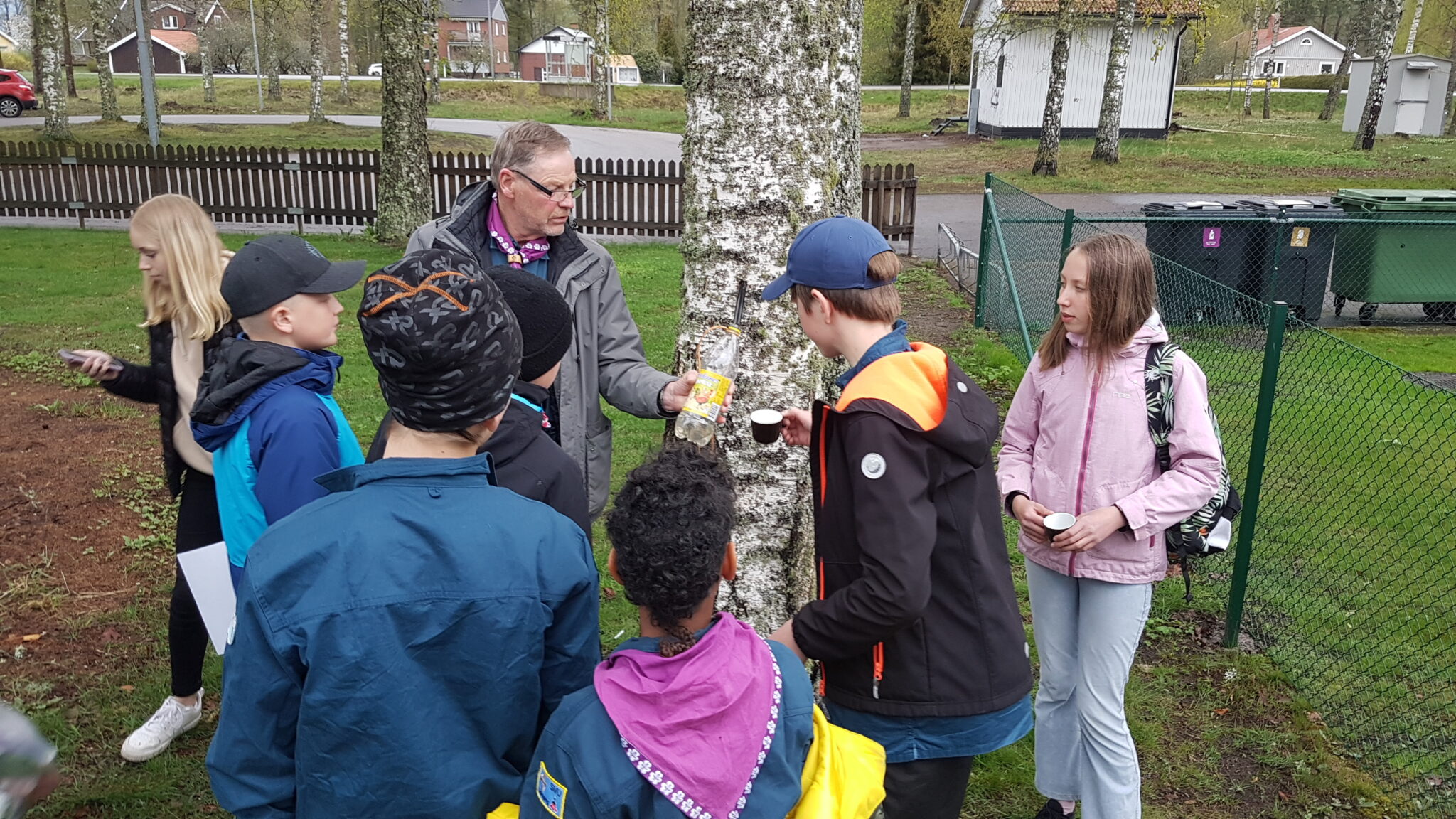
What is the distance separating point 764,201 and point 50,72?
85.3ft

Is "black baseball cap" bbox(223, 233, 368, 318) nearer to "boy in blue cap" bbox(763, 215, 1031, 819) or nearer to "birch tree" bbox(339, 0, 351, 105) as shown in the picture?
"boy in blue cap" bbox(763, 215, 1031, 819)

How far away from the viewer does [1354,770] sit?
377 cm

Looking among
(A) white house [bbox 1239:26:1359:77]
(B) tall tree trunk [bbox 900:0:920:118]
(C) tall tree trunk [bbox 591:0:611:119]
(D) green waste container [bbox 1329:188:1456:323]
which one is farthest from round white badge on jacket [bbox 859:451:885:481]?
(A) white house [bbox 1239:26:1359:77]

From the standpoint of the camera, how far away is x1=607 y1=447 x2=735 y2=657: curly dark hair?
1707 millimetres

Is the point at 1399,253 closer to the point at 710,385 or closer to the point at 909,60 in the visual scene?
the point at 710,385

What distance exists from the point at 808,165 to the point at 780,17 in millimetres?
450

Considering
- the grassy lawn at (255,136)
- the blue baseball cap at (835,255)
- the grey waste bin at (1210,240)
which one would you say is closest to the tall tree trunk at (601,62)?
the grassy lawn at (255,136)

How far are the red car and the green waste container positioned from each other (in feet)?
130

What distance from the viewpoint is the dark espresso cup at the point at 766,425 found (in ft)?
8.38

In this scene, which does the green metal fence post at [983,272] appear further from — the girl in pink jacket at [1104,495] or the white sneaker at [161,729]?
the white sneaker at [161,729]

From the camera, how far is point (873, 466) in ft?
6.77

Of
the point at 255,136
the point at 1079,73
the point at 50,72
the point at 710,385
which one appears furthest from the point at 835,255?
the point at 1079,73

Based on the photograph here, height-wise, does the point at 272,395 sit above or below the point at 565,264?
below

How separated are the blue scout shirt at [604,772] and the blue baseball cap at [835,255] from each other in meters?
0.90
